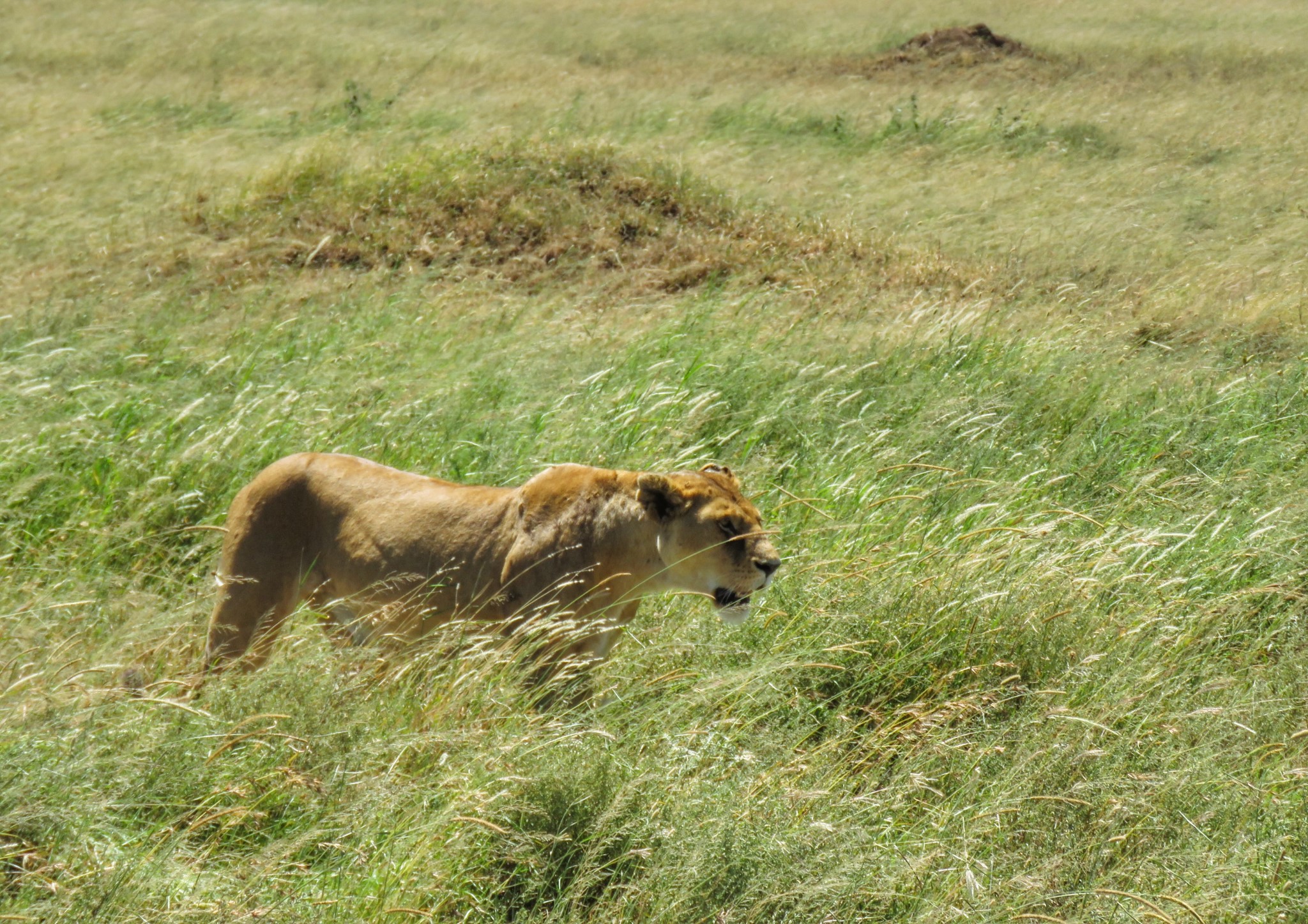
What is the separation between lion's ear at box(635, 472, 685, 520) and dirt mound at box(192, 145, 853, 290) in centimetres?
760

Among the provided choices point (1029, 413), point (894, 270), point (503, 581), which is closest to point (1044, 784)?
point (503, 581)

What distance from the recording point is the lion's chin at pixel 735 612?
493cm

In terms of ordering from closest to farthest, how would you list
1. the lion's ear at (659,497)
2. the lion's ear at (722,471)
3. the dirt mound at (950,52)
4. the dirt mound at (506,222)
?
1. the lion's ear at (659,497)
2. the lion's ear at (722,471)
3. the dirt mound at (506,222)
4. the dirt mound at (950,52)

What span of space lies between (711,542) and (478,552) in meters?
0.88

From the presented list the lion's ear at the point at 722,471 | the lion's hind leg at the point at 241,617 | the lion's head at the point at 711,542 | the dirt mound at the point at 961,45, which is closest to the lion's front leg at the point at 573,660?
the lion's head at the point at 711,542

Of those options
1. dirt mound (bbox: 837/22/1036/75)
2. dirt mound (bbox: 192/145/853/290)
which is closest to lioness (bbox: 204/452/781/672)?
dirt mound (bbox: 192/145/853/290)

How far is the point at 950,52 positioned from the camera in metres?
24.1

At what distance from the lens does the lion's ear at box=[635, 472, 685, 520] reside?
192 inches

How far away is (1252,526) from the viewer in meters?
6.16

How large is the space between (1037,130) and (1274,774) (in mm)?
15202

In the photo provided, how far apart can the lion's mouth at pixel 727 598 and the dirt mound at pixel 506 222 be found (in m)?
7.68

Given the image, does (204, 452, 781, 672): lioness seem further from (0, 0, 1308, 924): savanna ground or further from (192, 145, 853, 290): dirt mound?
(192, 145, 853, 290): dirt mound

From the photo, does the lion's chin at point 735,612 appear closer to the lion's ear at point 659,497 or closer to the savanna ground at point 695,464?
the savanna ground at point 695,464

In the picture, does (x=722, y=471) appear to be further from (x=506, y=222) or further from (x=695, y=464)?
(x=506, y=222)
